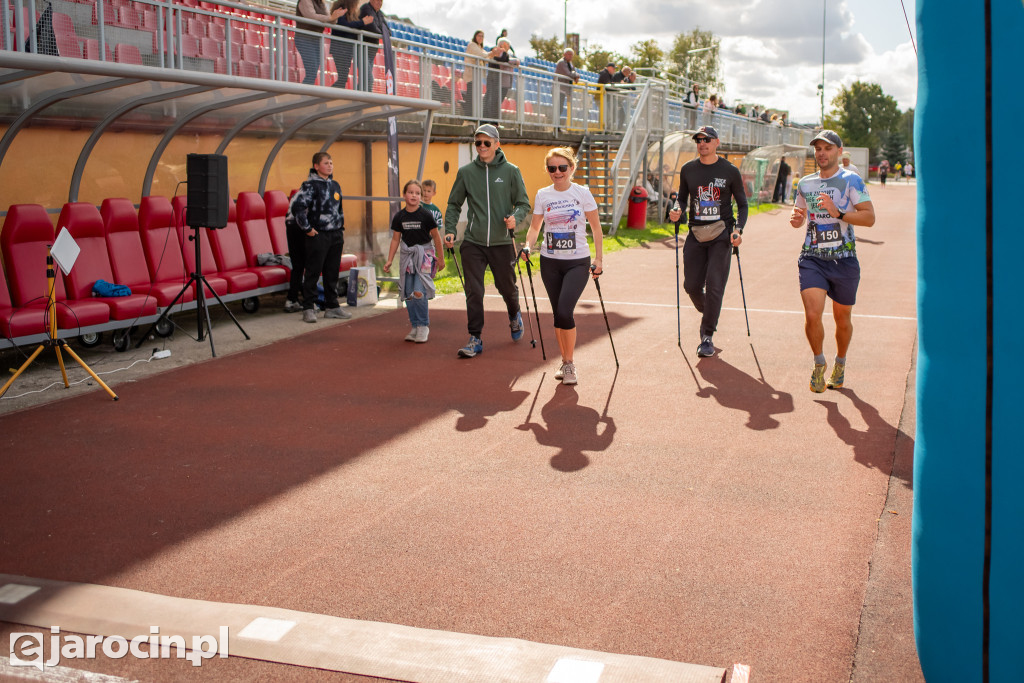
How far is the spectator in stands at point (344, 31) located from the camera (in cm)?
1441

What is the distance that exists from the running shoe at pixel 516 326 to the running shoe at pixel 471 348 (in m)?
0.76

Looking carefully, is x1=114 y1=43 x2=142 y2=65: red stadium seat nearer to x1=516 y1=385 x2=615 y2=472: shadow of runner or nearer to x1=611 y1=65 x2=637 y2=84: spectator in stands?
x1=516 y1=385 x2=615 y2=472: shadow of runner

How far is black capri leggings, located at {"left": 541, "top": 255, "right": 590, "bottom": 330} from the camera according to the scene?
8430mm

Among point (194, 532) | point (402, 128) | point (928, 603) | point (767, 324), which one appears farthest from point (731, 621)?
point (402, 128)

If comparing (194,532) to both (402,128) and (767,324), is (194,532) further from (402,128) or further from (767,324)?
(402,128)

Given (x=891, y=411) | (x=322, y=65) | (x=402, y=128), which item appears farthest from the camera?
(x=402, y=128)

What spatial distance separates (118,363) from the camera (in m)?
9.62

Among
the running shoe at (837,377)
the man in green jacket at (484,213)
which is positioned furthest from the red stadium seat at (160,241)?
the running shoe at (837,377)

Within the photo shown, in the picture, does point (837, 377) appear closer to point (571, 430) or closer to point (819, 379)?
point (819, 379)

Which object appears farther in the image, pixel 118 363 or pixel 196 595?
pixel 118 363

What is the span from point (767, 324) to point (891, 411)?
4174 millimetres

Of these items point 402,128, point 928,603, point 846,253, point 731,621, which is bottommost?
point 731,621

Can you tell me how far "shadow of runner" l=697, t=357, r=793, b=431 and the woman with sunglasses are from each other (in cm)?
136

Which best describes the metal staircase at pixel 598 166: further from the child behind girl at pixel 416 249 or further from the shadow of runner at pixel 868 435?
the shadow of runner at pixel 868 435
